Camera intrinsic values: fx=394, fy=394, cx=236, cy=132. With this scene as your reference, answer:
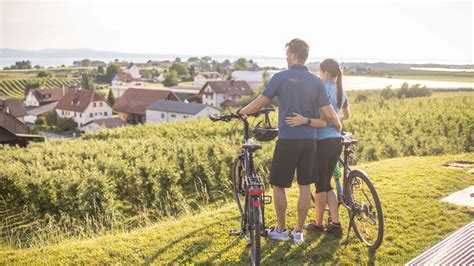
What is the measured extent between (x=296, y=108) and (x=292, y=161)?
604mm

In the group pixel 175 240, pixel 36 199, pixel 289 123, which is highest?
pixel 289 123

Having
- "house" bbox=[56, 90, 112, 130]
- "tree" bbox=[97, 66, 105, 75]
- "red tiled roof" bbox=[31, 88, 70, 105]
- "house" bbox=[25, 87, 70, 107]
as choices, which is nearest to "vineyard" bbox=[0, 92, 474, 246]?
"house" bbox=[56, 90, 112, 130]

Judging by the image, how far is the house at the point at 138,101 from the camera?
59375 mm

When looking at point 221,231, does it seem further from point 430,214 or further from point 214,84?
point 214,84

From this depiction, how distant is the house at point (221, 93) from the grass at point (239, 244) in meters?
58.6

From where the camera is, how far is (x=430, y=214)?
5992 millimetres

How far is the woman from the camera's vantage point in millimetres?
4852

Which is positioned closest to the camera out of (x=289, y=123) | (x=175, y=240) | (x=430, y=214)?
(x=289, y=123)

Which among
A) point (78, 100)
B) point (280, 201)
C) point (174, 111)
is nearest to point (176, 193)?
point (280, 201)

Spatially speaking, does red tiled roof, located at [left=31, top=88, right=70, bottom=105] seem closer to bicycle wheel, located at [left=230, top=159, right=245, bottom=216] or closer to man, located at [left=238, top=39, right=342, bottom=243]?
bicycle wheel, located at [left=230, top=159, right=245, bottom=216]

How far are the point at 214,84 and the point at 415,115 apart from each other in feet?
166

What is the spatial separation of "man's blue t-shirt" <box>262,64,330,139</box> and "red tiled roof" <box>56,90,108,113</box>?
55.5 meters

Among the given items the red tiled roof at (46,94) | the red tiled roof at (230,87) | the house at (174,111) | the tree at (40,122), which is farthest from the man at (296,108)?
the red tiled roof at (46,94)

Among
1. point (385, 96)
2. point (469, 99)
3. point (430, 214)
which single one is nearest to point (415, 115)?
point (469, 99)
